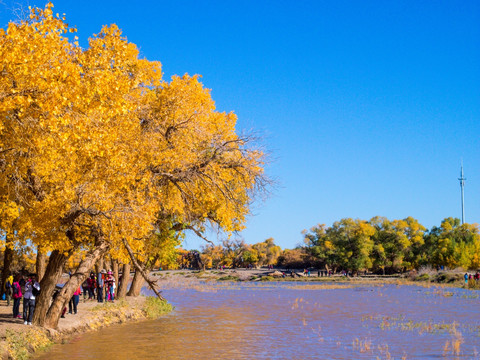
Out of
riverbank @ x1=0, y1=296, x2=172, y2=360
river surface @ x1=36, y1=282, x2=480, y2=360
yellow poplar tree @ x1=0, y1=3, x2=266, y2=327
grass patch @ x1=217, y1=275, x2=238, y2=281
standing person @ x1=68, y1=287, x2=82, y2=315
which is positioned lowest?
grass patch @ x1=217, y1=275, x2=238, y2=281

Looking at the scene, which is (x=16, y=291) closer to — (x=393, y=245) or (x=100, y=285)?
(x=100, y=285)

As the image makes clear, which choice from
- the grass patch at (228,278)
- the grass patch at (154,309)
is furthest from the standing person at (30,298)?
the grass patch at (228,278)

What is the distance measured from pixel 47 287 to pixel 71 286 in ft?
3.30

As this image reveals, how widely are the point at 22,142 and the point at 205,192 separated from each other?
12.9 metres

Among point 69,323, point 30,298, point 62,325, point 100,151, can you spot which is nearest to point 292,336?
point 69,323

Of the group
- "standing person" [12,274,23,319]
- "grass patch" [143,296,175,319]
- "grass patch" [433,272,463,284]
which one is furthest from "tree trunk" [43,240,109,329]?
"grass patch" [433,272,463,284]

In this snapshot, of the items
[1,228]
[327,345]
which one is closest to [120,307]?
[1,228]

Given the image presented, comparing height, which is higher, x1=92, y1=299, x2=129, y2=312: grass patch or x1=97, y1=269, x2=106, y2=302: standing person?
x1=97, y1=269, x2=106, y2=302: standing person

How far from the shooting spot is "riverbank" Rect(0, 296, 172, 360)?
18547 mm

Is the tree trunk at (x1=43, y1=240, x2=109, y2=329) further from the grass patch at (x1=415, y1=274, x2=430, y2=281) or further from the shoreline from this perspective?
the grass patch at (x1=415, y1=274, x2=430, y2=281)

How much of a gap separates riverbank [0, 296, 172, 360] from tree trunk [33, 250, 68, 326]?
2.22 ft

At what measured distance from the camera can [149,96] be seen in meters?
28.7

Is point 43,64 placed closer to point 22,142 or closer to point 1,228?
point 22,142

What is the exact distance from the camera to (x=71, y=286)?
77.5ft
